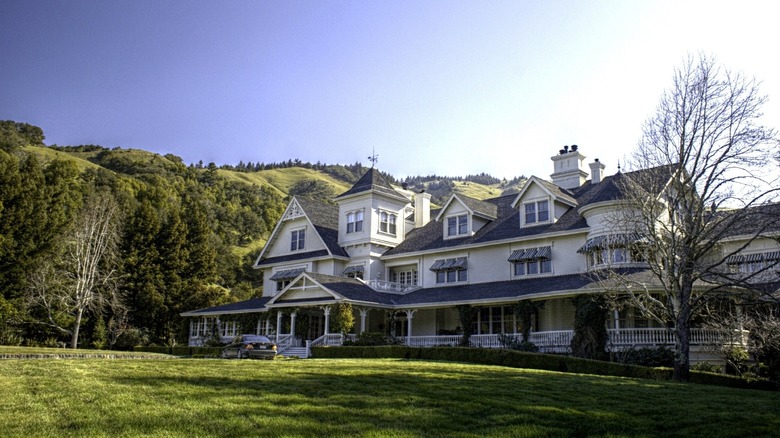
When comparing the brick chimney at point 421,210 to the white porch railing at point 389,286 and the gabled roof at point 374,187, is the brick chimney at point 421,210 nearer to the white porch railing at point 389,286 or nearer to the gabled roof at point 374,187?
the gabled roof at point 374,187

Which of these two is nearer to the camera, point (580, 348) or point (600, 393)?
point (600, 393)

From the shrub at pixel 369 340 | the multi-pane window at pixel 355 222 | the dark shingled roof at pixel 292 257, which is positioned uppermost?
the multi-pane window at pixel 355 222

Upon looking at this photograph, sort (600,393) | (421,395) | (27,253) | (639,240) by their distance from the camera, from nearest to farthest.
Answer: (421,395) → (600,393) → (639,240) → (27,253)

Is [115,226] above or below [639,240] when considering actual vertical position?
above

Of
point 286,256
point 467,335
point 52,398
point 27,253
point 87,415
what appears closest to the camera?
point 87,415

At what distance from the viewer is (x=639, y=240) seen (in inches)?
1136

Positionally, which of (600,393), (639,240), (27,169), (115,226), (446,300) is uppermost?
(27,169)

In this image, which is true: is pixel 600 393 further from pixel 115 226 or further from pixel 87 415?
pixel 115 226

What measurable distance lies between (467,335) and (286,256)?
1863 cm

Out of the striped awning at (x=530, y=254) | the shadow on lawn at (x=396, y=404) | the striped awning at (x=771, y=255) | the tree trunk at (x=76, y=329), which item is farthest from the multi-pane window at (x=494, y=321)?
the tree trunk at (x=76, y=329)

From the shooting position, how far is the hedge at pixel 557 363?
23.5 metres

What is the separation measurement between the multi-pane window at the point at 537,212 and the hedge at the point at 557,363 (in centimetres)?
1260

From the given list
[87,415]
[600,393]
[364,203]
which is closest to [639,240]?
[600,393]

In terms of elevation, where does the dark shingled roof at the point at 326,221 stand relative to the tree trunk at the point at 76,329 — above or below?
above
